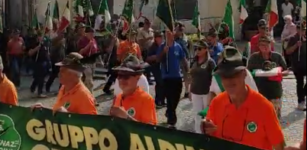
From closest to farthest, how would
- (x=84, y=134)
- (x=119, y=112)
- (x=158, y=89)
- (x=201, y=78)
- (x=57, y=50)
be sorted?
(x=119, y=112)
(x=84, y=134)
(x=201, y=78)
(x=158, y=89)
(x=57, y=50)

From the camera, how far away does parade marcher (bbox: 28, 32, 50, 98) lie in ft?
50.5

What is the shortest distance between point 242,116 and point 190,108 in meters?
8.27

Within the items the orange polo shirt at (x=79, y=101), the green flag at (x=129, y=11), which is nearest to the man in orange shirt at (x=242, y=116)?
the orange polo shirt at (x=79, y=101)

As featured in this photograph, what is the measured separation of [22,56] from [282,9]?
11453 mm

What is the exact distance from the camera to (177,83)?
11148mm

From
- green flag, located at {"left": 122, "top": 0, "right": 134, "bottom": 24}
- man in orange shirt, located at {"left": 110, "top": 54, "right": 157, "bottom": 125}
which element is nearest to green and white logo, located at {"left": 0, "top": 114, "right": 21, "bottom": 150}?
man in orange shirt, located at {"left": 110, "top": 54, "right": 157, "bottom": 125}

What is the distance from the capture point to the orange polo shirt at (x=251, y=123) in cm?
474

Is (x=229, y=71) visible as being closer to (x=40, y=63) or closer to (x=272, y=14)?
(x=272, y=14)

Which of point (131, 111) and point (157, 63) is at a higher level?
A: point (131, 111)

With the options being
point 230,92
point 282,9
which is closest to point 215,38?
point 230,92

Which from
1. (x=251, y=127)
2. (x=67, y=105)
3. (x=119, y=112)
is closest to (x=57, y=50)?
(x=67, y=105)

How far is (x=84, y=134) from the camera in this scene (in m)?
5.79

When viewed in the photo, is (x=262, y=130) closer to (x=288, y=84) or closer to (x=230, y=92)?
(x=230, y=92)

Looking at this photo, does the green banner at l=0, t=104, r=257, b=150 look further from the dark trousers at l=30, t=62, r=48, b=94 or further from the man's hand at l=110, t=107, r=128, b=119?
the dark trousers at l=30, t=62, r=48, b=94
